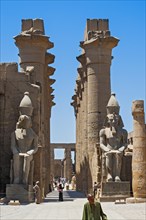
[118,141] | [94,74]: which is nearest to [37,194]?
[118,141]

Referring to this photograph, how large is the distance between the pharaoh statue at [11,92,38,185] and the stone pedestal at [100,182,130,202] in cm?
322

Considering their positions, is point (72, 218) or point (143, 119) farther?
point (143, 119)

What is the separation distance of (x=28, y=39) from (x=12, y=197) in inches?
408

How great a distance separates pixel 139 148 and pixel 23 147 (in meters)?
4.41

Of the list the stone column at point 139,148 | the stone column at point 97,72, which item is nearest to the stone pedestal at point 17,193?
the stone column at point 139,148

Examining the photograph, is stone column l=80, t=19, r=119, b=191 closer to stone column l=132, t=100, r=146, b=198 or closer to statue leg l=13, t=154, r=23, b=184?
stone column l=132, t=100, r=146, b=198

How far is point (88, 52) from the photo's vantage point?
2466cm

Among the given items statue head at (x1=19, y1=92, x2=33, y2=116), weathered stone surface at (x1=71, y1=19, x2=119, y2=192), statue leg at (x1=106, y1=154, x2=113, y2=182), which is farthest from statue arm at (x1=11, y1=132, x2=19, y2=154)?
weathered stone surface at (x1=71, y1=19, x2=119, y2=192)

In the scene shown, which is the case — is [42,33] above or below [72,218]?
above

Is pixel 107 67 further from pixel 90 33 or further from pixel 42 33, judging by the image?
pixel 42 33

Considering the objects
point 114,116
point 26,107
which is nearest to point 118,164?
point 114,116

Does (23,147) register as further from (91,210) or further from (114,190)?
(91,210)

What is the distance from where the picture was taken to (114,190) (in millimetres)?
17750

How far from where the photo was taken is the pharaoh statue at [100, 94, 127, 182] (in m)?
18.2
